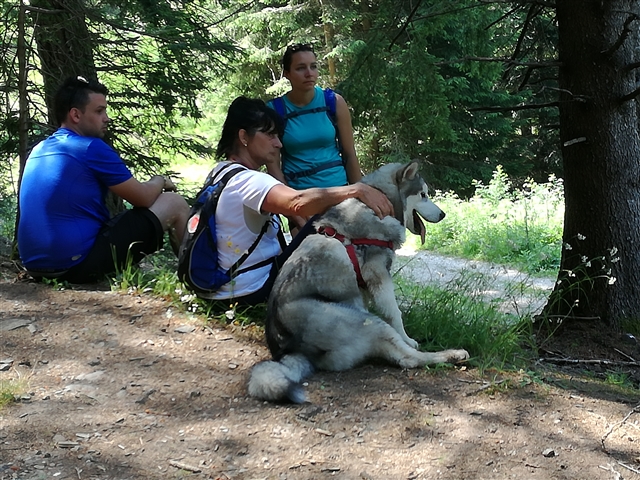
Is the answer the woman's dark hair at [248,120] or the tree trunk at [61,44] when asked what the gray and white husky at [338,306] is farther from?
the tree trunk at [61,44]

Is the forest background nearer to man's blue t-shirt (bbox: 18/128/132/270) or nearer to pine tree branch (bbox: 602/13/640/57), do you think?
pine tree branch (bbox: 602/13/640/57)

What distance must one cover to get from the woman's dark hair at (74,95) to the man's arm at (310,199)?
84.4 inches

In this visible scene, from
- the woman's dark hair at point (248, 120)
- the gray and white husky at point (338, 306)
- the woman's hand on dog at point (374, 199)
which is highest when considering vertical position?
the woman's dark hair at point (248, 120)

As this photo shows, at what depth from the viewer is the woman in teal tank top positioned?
203 inches

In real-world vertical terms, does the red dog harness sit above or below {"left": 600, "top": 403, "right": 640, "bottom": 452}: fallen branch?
above

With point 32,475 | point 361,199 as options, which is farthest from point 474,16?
point 32,475

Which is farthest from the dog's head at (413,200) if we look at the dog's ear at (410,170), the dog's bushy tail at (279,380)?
the dog's bushy tail at (279,380)

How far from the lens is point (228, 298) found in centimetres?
434

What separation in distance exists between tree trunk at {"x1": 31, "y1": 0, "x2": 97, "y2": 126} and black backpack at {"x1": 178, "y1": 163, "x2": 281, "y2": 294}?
3.24 m

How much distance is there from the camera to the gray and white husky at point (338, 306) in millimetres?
3483

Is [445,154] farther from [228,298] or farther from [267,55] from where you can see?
[228,298]

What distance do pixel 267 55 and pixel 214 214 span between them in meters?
14.7

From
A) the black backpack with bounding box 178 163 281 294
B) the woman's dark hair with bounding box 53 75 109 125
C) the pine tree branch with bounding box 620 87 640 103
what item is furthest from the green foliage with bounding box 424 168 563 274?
the woman's dark hair with bounding box 53 75 109 125

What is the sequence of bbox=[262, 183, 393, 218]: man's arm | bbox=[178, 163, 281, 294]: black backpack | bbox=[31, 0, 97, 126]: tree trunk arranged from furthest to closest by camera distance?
bbox=[31, 0, 97, 126]: tree trunk, bbox=[178, 163, 281, 294]: black backpack, bbox=[262, 183, 393, 218]: man's arm
